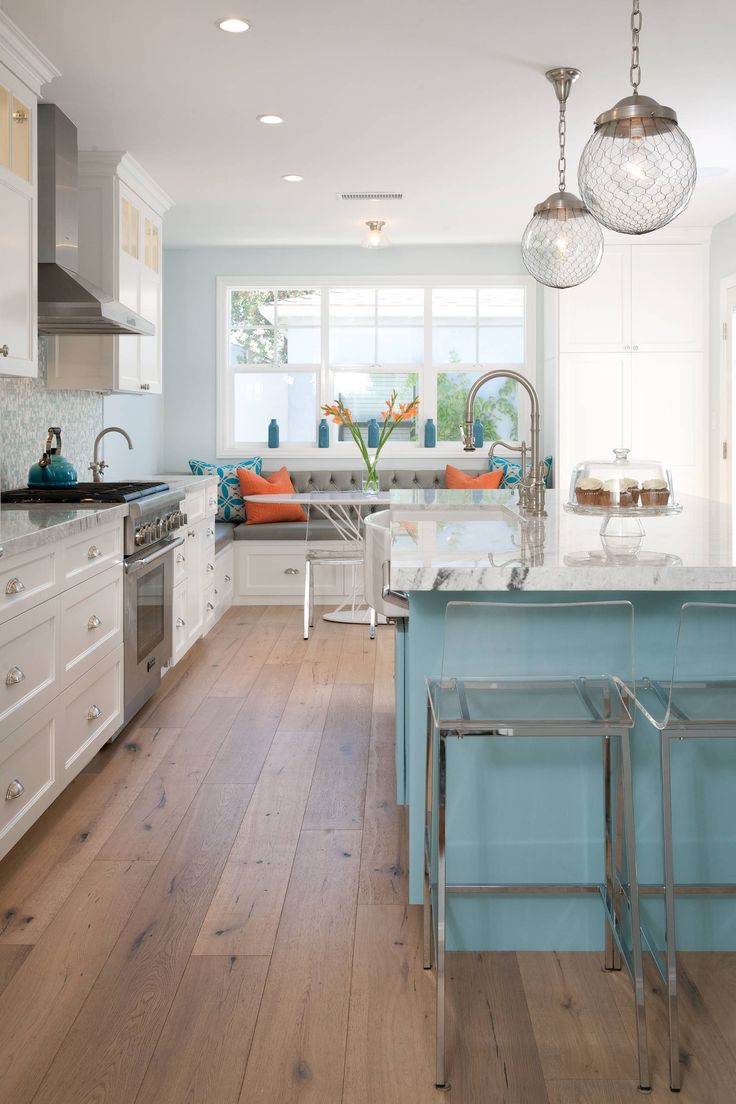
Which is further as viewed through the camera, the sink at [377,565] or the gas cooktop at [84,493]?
the gas cooktop at [84,493]

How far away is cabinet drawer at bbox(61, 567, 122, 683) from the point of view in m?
3.09

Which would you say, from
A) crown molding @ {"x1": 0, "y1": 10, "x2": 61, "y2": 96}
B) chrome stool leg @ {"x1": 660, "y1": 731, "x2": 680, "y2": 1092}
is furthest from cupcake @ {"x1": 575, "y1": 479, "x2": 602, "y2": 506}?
crown molding @ {"x1": 0, "y1": 10, "x2": 61, "y2": 96}

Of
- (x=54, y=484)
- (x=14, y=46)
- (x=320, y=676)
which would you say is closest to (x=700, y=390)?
(x=320, y=676)

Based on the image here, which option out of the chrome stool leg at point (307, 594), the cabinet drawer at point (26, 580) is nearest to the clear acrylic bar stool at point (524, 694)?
the cabinet drawer at point (26, 580)

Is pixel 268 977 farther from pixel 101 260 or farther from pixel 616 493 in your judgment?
pixel 101 260

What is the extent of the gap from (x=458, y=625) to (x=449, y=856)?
0.66 metres

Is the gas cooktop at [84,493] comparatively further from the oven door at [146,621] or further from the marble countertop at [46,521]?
the oven door at [146,621]

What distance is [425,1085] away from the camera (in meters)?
1.77

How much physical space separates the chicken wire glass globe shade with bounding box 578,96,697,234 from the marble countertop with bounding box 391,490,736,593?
0.71 metres

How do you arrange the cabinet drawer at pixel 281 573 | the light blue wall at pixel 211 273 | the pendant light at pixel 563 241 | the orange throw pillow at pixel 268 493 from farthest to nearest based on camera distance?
the light blue wall at pixel 211 273 < the orange throw pillow at pixel 268 493 < the cabinet drawer at pixel 281 573 < the pendant light at pixel 563 241

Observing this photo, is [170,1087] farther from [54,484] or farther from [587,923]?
[54,484]

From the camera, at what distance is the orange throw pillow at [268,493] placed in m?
6.85

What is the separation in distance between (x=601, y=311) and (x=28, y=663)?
5.23 m

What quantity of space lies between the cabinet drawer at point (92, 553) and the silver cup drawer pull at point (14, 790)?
0.68 meters
